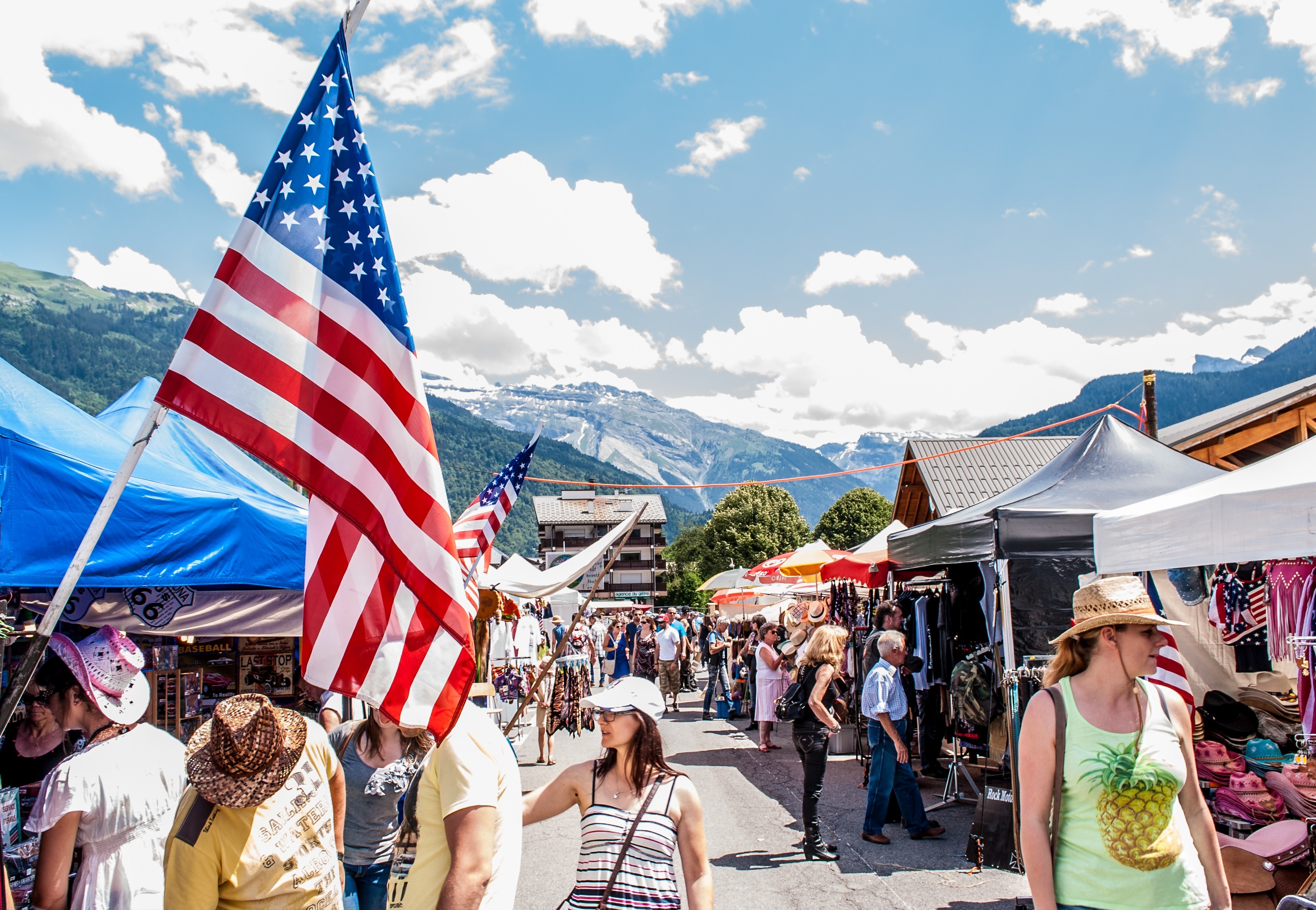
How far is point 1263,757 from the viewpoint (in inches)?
233

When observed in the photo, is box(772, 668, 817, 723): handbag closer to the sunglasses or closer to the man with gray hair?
the man with gray hair

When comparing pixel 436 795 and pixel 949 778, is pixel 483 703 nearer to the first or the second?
pixel 949 778

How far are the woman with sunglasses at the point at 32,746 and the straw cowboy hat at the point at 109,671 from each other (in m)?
0.88

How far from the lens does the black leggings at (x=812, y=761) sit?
7113 millimetres

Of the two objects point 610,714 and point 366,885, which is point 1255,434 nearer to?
point 610,714

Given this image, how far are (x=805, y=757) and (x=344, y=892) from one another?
4.40m

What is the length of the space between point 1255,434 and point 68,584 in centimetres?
1786

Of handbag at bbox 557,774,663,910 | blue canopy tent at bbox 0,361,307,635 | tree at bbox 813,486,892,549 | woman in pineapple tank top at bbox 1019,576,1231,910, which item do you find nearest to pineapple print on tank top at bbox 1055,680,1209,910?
woman in pineapple tank top at bbox 1019,576,1231,910

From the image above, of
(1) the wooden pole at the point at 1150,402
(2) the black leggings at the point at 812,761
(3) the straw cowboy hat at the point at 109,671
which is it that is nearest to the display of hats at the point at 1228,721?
(2) the black leggings at the point at 812,761

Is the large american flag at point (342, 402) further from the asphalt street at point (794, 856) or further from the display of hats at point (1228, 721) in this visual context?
the display of hats at point (1228, 721)

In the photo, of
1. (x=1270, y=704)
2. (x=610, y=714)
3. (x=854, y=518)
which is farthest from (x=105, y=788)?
(x=854, y=518)

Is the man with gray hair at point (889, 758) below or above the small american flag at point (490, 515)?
below

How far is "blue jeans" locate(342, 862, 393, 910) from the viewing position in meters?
3.69

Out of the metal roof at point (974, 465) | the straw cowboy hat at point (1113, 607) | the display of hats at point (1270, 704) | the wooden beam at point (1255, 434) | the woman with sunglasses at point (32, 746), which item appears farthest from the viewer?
the metal roof at point (974, 465)
